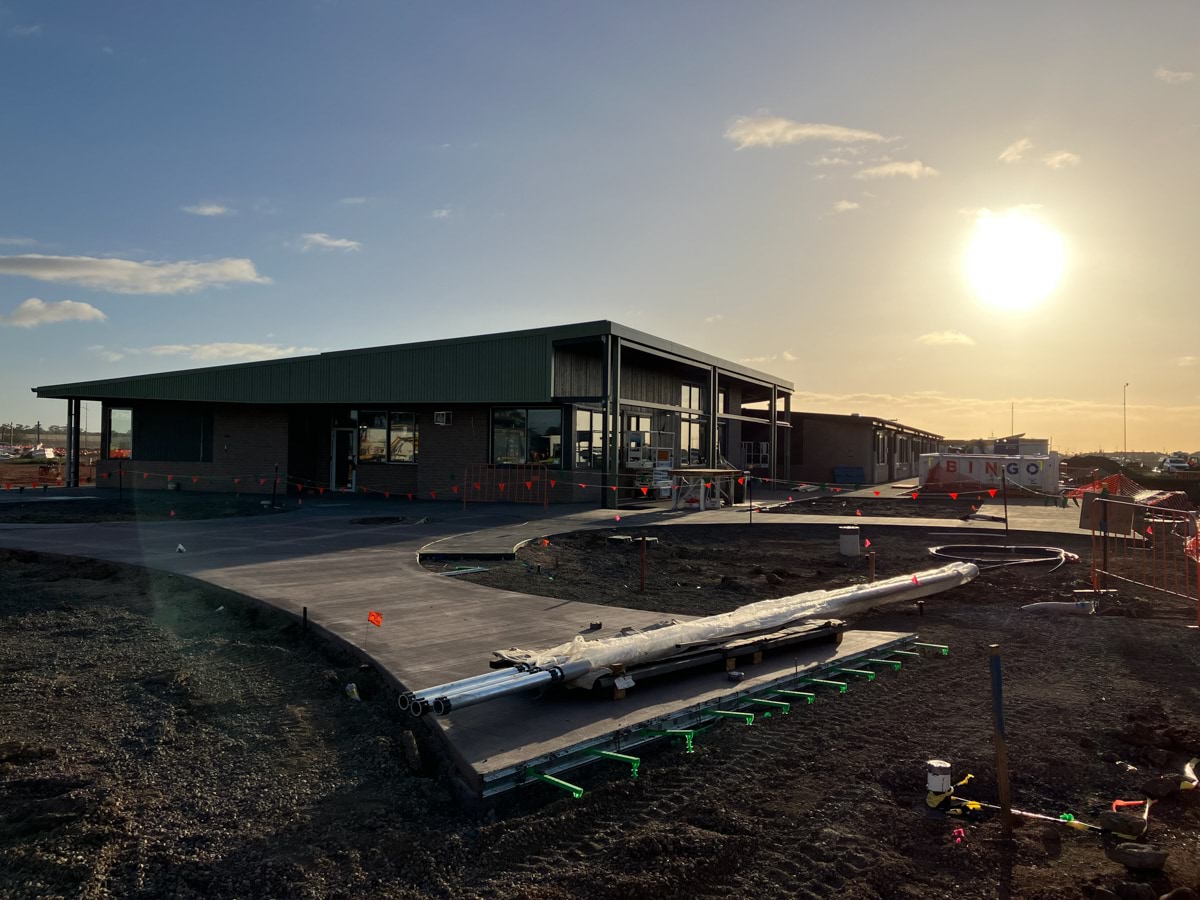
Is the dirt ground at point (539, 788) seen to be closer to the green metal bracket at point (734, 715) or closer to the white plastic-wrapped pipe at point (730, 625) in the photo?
the green metal bracket at point (734, 715)

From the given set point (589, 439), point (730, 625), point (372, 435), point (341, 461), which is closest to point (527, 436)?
point (589, 439)

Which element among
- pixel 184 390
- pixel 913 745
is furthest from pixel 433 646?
pixel 184 390

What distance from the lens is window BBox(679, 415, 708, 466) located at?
34719 millimetres

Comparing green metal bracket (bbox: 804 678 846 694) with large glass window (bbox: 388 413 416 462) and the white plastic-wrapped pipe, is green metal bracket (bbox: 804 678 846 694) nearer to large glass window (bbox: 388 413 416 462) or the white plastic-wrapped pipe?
the white plastic-wrapped pipe

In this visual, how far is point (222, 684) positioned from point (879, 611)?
26.0 ft

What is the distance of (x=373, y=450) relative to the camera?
3075 cm

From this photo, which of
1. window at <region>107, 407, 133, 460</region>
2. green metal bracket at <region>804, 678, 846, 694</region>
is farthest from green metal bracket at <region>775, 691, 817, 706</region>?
window at <region>107, 407, 133, 460</region>

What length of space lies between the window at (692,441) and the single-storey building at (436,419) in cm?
9

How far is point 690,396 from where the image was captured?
36.8 meters

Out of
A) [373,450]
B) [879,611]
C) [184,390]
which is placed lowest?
[879,611]

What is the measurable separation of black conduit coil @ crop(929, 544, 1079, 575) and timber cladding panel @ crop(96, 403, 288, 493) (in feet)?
80.2

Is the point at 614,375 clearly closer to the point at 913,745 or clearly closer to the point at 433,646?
the point at 433,646

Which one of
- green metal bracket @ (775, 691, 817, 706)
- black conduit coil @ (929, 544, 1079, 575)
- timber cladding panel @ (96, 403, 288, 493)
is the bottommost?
black conduit coil @ (929, 544, 1079, 575)

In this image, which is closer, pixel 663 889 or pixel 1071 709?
pixel 663 889
